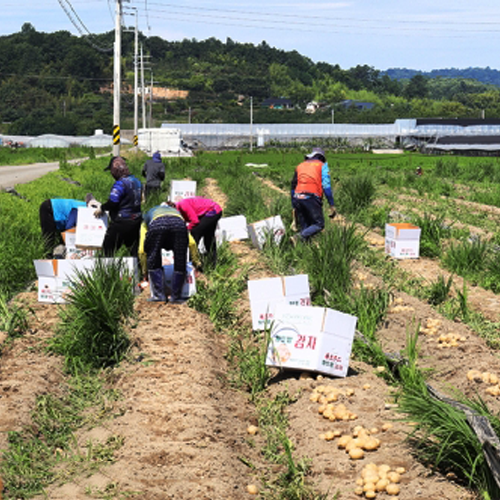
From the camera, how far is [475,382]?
587cm

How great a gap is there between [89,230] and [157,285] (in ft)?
4.11

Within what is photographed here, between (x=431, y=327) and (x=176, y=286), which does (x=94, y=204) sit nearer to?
(x=176, y=286)

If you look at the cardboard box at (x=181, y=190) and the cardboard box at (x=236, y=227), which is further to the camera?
the cardboard box at (x=181, y=190)

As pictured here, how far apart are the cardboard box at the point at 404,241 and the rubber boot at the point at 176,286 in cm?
411

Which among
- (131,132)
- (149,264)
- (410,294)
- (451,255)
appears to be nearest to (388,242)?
(451,255)

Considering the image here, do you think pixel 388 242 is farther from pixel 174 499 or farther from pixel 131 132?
pixel 131 132

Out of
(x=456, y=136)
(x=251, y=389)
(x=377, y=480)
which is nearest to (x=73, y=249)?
(x=251, y=389)

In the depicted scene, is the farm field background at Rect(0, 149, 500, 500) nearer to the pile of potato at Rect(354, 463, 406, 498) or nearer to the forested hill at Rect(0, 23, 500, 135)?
the pile of potato at Rect(354, 463, 406, 498)

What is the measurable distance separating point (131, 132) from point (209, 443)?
93.2 meters

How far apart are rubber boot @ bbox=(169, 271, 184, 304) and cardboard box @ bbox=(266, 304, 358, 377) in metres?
2.22

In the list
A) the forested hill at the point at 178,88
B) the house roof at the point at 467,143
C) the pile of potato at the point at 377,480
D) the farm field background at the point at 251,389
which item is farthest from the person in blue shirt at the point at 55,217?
the forested hill at the point at 178,88

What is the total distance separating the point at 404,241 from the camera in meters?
11.3

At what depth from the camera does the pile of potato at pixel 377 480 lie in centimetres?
422

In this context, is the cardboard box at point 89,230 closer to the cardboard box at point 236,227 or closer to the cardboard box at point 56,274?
the cardboard box at point 56,274
